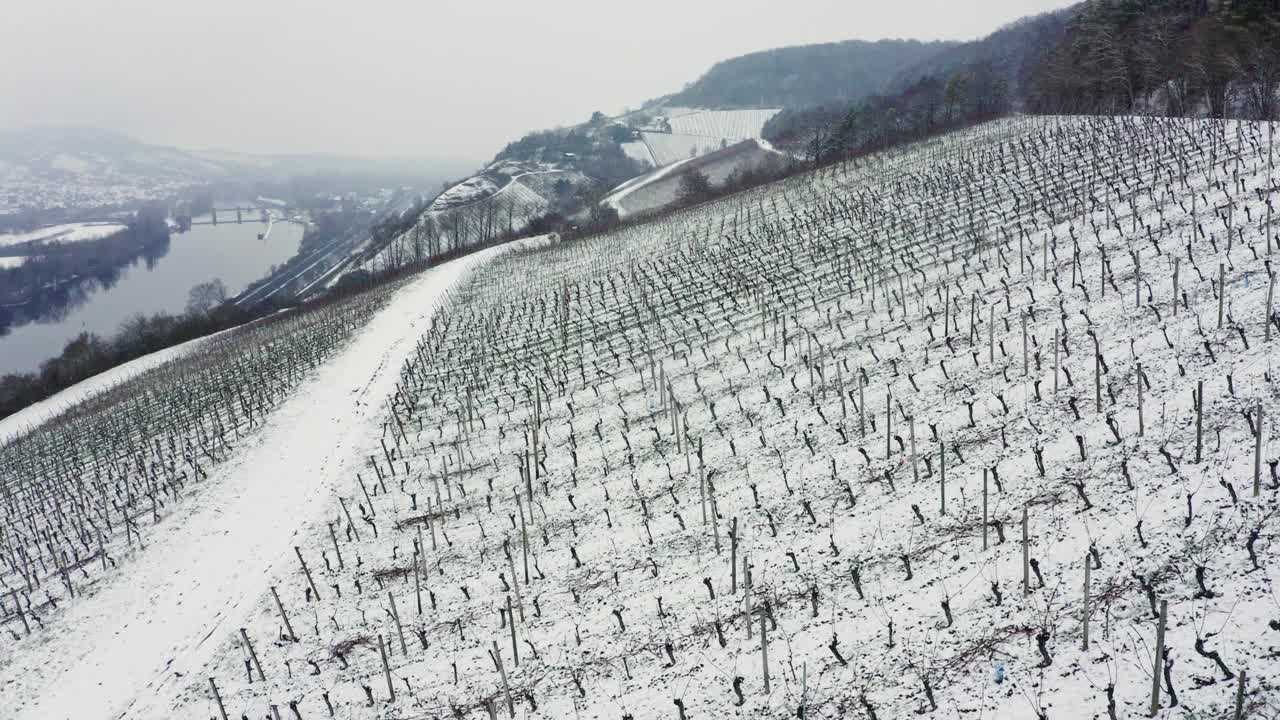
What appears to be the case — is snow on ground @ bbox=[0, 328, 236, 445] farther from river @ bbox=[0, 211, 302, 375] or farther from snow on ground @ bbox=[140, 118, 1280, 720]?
river @ bbox=[0, 211, 302, 375]

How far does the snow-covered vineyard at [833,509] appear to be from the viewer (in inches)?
370

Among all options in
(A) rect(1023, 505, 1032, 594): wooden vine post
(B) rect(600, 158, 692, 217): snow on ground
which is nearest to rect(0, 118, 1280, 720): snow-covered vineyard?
(A) rect(1023, 505, 1032, 594): wooden vine post

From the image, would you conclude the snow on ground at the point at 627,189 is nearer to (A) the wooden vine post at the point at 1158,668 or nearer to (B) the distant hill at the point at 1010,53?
(B) the distant hill at the point at 1010,53

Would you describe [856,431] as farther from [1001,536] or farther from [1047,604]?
[1047,604]

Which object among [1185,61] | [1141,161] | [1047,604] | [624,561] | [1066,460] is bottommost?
[624,561]

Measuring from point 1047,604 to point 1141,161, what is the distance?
30029 millimetres

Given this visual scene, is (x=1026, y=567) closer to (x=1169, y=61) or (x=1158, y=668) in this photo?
(x=1158, y=668)

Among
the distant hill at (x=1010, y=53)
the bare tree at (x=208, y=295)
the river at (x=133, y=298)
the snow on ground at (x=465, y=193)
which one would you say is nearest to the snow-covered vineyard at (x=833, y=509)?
the distant hill at (x=1010, y=53)

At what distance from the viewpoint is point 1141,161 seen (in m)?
31.7

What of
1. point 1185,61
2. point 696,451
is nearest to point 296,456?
point 696,451

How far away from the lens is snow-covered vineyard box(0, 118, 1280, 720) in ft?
30.8

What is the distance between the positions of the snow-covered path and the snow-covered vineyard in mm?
416

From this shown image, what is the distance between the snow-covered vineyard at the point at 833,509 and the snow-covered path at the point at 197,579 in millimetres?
416

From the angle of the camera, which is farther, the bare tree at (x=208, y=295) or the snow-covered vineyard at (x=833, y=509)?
the bare tree at (x=208, y=295)
